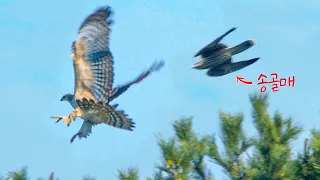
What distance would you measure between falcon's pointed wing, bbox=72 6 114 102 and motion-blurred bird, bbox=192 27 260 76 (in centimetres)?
118

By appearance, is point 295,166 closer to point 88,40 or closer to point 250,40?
point 250,40

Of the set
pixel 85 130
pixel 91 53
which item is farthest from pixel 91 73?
pixel 85 130

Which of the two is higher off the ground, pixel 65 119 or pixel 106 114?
pixel 106 114

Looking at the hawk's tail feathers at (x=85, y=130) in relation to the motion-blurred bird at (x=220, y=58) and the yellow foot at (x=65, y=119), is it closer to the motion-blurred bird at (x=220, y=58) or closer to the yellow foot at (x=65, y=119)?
the yellow foot at (x=65, y=119)

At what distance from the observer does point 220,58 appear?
27.2ft

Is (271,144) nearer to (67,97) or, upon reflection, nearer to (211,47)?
(211,47)

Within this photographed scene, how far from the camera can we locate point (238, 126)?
6895mm

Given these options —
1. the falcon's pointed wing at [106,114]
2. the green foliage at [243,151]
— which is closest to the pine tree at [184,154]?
the green foliage at [243,151]

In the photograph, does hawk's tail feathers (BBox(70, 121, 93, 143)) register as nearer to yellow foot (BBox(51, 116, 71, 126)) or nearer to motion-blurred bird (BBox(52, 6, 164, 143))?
motion-blurred bird (BBox(52, 6, 164, 143))

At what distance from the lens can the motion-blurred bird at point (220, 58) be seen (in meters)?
8.16

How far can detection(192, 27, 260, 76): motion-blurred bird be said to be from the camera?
321 inches

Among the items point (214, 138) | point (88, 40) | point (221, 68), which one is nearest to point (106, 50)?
point (88, 40)

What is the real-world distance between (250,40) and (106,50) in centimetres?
169

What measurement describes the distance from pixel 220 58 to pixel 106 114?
131 cm
